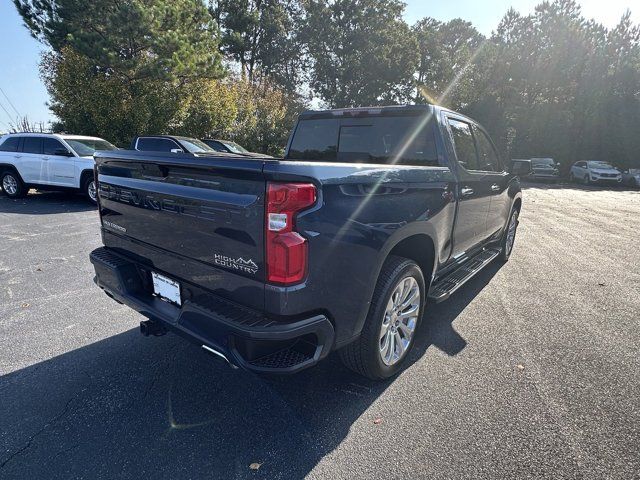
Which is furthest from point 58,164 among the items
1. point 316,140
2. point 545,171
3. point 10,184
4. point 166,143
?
point 545,171

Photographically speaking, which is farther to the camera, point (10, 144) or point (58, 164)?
point (10, 144)

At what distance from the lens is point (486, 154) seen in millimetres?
4527

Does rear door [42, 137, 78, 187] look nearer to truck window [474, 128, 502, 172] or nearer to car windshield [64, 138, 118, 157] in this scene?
car windshield [64, 138, 118, 157]

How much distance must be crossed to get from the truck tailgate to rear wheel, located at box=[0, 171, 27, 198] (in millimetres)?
9799

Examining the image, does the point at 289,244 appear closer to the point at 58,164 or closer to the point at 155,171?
the point at 155,171

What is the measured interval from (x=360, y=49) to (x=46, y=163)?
30.3m

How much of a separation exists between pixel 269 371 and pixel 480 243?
3426mm

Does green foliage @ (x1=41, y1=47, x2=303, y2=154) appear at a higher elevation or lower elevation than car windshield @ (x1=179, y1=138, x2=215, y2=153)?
higher

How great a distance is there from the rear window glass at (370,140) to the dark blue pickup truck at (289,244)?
1 cm

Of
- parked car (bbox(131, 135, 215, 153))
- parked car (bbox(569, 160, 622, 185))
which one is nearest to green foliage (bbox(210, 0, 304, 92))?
parked car (bbox(131, 135, 215, 153))

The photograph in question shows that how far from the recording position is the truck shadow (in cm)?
201

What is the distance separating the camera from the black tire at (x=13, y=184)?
1015cm

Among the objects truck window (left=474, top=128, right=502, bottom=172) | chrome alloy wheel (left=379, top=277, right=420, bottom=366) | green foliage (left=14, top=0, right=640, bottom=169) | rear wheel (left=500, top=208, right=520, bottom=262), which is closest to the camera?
chrome alloy wheel (left=379, top=277, right=420, bottom=366)

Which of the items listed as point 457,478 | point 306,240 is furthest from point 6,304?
point 457,478
